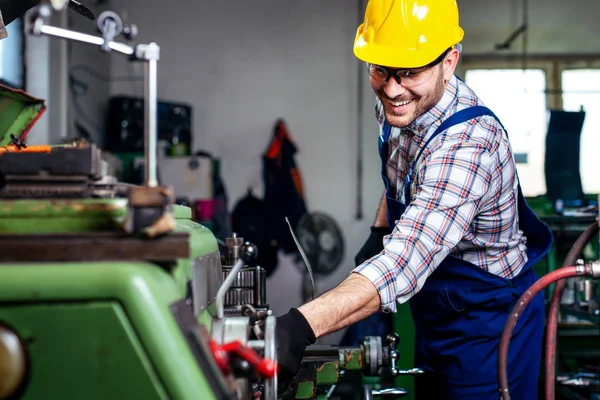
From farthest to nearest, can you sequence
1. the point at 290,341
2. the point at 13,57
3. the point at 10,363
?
the point at 13,57
the point at 290,341
the point at 10,363

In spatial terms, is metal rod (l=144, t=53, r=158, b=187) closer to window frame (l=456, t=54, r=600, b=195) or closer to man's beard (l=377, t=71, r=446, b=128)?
man's beard (l=377, t=71, r=446, b=128)

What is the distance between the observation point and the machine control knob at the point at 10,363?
24.7 inches

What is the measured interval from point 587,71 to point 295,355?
15.7ft

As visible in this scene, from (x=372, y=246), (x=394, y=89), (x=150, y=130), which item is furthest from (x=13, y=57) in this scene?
(x=150, y=130)

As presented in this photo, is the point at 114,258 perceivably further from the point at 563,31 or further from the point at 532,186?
the point at 563,31

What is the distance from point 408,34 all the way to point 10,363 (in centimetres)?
108

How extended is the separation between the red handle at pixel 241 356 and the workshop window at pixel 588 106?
15.5 feet

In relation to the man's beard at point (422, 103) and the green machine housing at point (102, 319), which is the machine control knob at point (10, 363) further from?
the man's beard at point (422, 103)

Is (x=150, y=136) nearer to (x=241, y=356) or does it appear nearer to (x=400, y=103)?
(x=241, y=356)

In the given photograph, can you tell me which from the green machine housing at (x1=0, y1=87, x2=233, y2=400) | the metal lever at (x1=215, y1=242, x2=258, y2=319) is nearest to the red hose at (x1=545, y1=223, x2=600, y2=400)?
the metal lever at (x1=215, y1=242, x2=258, y2=319)

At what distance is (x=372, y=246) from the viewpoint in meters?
1.76

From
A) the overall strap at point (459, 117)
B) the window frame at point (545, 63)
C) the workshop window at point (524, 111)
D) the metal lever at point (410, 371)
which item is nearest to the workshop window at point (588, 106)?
the window frame at point (545, 63)

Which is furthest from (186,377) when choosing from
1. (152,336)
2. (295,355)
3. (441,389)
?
(441,389)

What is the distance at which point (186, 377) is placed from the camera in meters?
0.64
